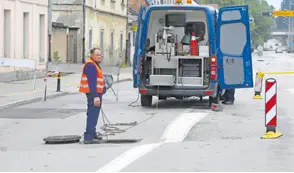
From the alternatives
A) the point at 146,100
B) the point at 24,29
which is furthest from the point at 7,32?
the point at 146,100

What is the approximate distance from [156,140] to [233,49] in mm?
6620

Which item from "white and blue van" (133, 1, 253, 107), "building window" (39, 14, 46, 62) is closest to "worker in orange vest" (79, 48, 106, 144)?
"white and blue van" (133, 1, 253, 107)

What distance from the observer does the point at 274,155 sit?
1161 centimetres

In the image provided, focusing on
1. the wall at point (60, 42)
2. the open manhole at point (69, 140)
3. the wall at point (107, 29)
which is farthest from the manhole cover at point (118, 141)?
the wall at point (107, 29)

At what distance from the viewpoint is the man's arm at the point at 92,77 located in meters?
12.9

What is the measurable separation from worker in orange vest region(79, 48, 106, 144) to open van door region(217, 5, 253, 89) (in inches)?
275

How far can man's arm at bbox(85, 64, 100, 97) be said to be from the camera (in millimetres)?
12922

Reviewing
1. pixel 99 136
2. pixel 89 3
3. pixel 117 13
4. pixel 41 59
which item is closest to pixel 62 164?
pixel 99 136

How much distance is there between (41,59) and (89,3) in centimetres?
1136

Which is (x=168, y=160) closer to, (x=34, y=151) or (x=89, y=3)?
(x=34, y=151)

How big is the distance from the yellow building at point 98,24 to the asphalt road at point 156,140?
79.2 feet

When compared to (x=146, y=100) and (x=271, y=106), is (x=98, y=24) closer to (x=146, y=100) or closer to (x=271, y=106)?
(x=146, y=100)

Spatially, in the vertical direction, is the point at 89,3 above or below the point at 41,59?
above

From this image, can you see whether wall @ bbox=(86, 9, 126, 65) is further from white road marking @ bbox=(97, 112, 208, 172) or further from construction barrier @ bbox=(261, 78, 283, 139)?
construction barrier @ bbox=(261, 78, 283, 139)
